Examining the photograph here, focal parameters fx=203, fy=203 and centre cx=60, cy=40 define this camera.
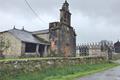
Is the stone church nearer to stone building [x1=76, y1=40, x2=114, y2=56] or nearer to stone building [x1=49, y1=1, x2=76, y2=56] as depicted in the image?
stone building [x1=49, y1=1, x2=76, y2=56]

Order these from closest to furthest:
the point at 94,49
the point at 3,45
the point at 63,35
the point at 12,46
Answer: the point at 3,45, the point at 12,46, the point at 63,35, the point at 94,49

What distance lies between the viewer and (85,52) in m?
52.9

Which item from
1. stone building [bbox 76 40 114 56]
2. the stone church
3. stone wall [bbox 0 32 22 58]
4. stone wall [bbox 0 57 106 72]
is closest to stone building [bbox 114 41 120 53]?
stone building [bbox 76 40 114 56]

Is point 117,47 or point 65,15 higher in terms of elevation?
point 65,15

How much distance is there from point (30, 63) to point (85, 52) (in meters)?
37.5

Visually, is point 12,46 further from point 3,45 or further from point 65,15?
point 65,15

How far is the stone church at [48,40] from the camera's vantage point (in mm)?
34781

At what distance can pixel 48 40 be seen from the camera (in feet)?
136

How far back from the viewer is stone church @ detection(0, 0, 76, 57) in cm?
3478

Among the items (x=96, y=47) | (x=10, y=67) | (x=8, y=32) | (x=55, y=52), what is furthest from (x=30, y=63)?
(x=96, y=47)

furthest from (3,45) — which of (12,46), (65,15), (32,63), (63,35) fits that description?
(32,63)

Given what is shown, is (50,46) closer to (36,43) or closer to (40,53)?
(40,53)

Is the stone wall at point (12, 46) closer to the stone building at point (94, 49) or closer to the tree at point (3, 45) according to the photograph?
the tree at point (3, 45)

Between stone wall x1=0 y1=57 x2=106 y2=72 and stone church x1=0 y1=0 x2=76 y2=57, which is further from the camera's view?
stone church x1=0 y1=0 x2=76 y2=57
